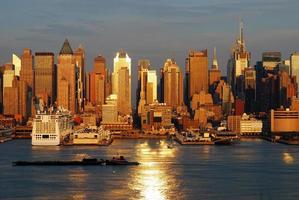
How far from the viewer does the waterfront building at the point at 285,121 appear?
129625 millimetres

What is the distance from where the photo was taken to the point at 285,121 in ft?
429

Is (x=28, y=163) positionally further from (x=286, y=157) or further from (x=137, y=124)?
A: (x=137, y=124)

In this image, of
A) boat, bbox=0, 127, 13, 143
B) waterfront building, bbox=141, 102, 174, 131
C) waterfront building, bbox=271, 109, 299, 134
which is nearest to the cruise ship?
boat, bbox=0, 127, 13, 143

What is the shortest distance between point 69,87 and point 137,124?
16.6m

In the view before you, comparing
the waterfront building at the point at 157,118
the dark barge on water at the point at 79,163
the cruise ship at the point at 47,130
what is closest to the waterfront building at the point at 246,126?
the waterfront building at the point at 157,118

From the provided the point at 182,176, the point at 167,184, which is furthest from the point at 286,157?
the point at 167,184

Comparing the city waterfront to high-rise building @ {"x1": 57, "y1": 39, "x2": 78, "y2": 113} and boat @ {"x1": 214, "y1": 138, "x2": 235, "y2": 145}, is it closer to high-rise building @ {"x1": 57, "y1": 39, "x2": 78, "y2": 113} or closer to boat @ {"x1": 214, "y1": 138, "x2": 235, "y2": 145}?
boat @ {"x1": 214, "y1": 138, "x2": 235, "y2": 145}

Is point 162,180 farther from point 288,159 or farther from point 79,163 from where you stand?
point 288,159

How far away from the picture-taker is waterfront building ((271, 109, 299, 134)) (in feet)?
425

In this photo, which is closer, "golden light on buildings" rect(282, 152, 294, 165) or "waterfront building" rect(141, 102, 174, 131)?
"golden light on buildings" rect(282, 152, 294, 165)

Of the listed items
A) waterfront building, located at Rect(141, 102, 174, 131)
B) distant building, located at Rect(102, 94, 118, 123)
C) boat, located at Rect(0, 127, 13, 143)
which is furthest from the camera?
distant building, located at Rect(102, 94, 118, 123)

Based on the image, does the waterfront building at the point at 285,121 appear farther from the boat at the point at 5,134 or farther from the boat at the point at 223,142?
the boat at the point at 5,134

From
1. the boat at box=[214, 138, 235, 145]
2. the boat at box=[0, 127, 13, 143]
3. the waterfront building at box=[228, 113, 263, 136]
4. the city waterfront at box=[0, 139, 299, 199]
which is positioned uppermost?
the waterfront building at box=[228, 113, 263, 136]

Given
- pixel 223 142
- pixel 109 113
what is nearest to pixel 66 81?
pixel 109 113
